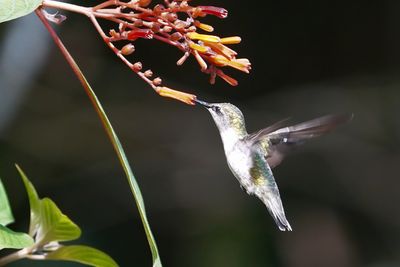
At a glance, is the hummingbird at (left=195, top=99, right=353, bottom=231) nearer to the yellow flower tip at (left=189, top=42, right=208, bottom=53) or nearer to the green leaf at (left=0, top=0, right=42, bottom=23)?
the yellow flower tip at (left=189, top=42, right=208, bottom=53)

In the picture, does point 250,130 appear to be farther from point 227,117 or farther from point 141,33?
point 141,33

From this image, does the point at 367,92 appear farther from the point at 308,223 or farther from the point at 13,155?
the point at 13,155

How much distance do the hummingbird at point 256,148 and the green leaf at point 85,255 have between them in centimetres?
49

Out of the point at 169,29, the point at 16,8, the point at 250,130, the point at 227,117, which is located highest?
the point at 16,8

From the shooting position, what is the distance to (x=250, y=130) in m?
4.79

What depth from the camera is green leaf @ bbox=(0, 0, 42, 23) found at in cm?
114

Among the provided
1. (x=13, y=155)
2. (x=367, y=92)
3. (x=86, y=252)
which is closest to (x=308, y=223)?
(x=367, y=92)

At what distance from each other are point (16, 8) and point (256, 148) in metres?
0.84

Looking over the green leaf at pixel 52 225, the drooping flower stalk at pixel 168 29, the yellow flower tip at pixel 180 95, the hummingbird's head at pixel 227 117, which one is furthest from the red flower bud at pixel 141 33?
the hummingbird's head at pixel 227 117

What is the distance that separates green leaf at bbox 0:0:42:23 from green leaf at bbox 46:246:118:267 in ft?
1.55

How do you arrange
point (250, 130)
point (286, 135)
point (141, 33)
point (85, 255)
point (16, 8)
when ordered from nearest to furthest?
point (16, 8), point (141, 33), point (85, 255), point (286, 135), point (250, 130)

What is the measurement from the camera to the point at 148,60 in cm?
490

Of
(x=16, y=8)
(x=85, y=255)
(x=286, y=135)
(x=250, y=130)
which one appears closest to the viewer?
(x=16, y=8)

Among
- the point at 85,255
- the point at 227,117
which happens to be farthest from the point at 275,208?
the point at 85,255
